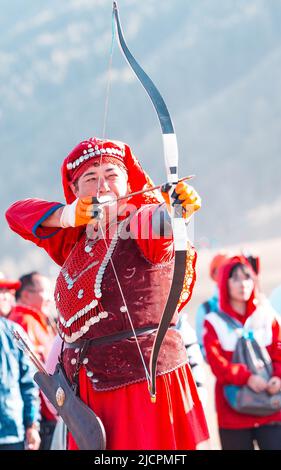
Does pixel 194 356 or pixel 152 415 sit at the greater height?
pixel 194 356

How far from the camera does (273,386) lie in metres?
5.08

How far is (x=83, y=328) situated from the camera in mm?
3111

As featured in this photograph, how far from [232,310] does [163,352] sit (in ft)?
7.74

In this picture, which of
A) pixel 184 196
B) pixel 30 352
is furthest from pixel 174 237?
pixel 30 352

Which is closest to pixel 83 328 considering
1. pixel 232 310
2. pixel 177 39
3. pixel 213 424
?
pixel 232 310

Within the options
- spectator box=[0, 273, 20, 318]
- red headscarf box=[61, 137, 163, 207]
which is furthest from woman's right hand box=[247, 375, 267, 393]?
red headscarf box=[61, 137, 163, 207]

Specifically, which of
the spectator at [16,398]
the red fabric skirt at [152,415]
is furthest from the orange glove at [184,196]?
the spectator at [16,398]

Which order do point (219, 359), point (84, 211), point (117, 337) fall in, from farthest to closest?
point (219, 359)
point (117, 337)
point (84, 211)

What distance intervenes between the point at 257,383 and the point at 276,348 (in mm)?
220

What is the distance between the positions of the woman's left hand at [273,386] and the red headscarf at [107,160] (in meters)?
2.16

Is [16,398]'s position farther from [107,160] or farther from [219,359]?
[107,160]

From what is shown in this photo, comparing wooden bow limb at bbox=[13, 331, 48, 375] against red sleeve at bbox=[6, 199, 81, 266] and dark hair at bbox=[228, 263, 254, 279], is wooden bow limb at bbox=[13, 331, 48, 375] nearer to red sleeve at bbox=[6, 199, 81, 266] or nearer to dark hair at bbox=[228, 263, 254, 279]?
red sleeve at bbox=[6, 199, 81, 266]

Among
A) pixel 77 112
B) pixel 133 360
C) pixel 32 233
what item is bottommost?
pixel 133 360
